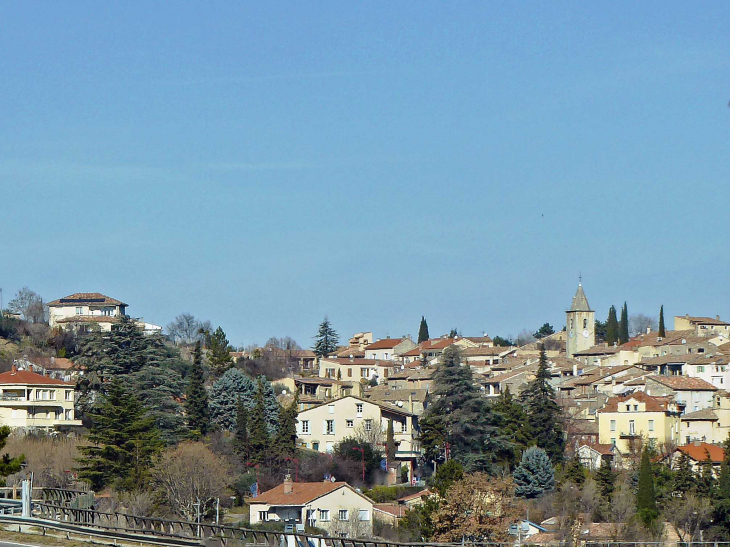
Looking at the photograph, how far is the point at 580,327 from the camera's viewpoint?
145 meters

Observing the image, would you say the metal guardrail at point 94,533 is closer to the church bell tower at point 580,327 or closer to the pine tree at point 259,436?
the pine tree at point 259,436

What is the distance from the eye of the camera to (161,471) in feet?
190

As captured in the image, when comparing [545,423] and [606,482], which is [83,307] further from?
[606,482]

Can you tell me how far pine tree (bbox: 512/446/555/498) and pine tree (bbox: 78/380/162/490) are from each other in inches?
836

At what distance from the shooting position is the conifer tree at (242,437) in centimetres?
7169

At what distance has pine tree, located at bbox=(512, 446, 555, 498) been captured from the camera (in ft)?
225

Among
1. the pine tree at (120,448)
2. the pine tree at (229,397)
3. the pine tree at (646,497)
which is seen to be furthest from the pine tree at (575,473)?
the pine tree at (120,448)

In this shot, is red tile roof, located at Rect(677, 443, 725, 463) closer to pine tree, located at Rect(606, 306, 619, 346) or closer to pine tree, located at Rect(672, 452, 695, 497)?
pine tree, located at Rect(672, 452, 695, 497)

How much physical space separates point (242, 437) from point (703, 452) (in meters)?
29.5

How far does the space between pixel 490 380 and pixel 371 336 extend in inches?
1886

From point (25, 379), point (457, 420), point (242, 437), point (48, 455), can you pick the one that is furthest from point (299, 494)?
point (25, 379)

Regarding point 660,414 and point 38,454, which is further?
point 660,414

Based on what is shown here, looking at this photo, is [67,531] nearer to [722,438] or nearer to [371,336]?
[722,438]

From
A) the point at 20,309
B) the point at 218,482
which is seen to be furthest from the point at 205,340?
the point at 218,482
